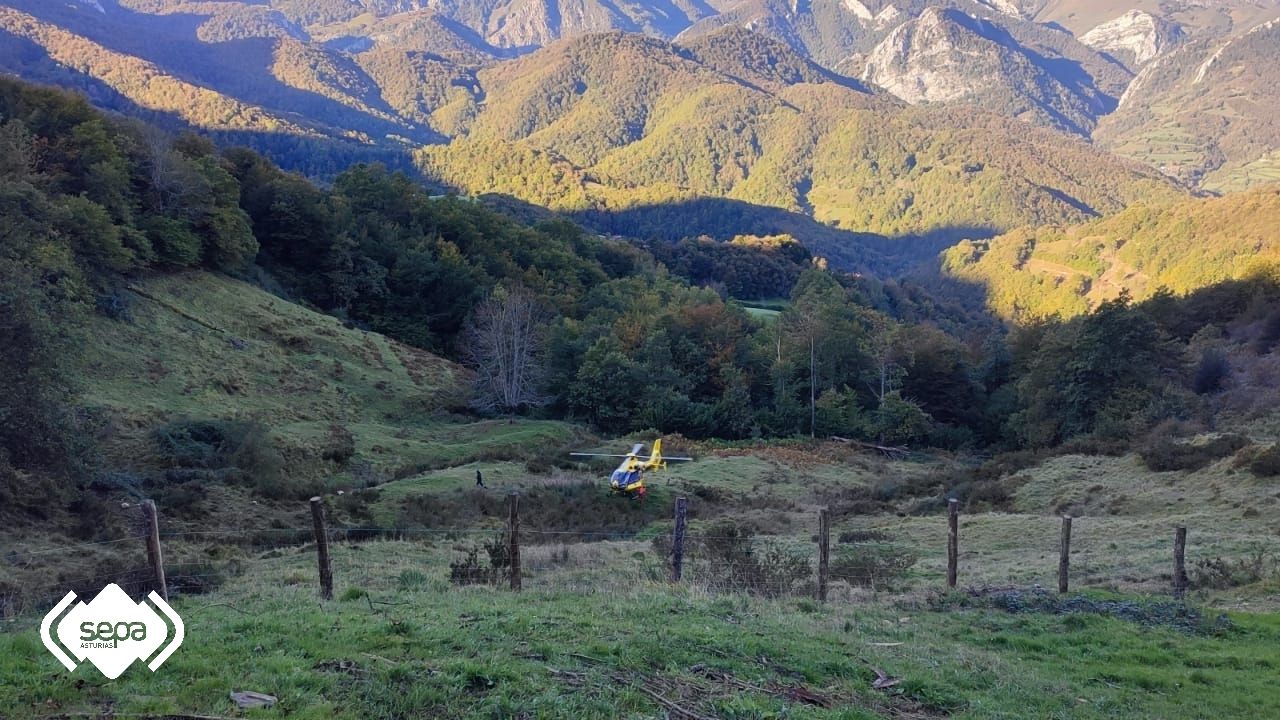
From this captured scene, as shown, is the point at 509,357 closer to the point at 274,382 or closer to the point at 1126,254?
the point at 274,382

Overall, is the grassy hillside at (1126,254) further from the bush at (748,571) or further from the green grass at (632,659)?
the green grass at (632,659)

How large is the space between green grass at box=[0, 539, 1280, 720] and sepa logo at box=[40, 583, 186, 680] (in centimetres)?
16

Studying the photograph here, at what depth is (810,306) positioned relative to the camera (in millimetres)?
67500

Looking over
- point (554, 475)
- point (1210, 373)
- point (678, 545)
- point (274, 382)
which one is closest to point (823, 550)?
point (678, 545)

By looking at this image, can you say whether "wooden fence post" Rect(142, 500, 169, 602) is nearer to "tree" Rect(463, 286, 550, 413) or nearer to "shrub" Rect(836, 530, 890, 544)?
"shrub" Rect(836, 530, 890, 544)

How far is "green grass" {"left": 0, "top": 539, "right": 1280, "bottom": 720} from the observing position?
663cm

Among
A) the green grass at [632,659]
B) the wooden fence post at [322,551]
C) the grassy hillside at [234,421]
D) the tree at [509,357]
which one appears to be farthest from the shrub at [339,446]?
the wooden fence post at [322,551]

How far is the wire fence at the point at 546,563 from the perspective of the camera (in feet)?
42.9

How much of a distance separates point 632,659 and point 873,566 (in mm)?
10361

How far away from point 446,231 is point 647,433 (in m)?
35.1

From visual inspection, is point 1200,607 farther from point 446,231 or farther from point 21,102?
point 446,231

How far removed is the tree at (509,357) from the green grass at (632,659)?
105ft

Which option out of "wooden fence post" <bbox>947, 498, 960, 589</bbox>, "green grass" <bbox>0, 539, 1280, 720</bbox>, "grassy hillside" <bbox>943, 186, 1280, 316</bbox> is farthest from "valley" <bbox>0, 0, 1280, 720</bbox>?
"grassy hillside" <bbox>943, 186, 1280, 316</bbox>

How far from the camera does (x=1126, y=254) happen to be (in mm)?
150125
